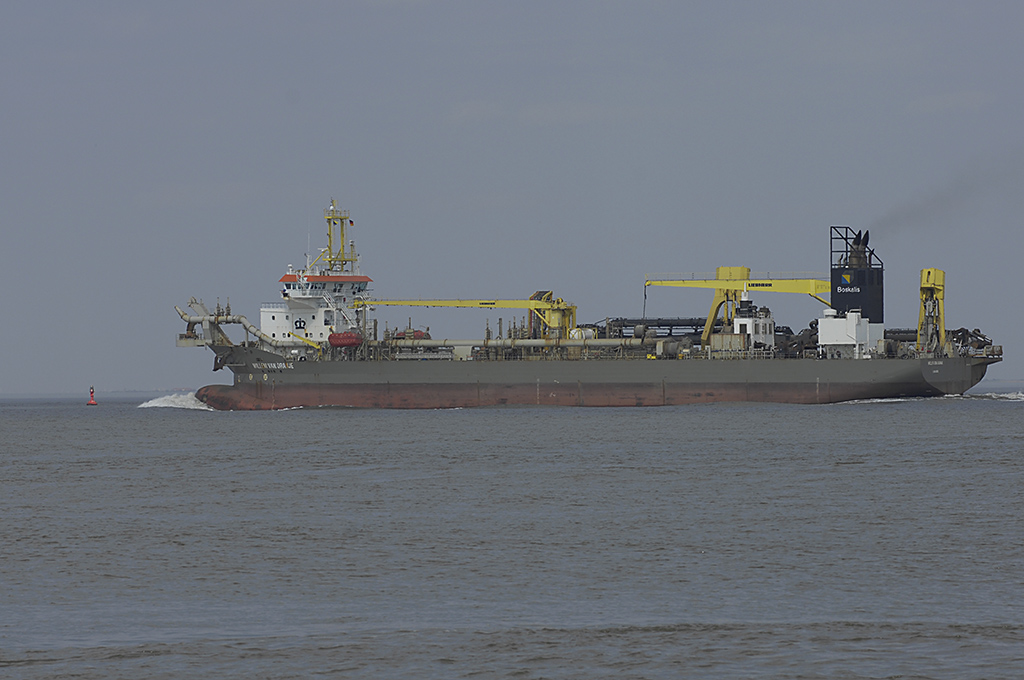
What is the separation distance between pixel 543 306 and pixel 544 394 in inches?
356

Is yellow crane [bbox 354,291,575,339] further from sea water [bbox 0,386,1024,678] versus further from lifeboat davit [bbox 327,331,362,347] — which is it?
sea water [bbox 0,386,1024,678]

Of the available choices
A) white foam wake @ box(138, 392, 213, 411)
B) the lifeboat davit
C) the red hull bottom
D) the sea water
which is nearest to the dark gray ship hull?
the red hull bottom

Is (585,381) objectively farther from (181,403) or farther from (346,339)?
(181,403)

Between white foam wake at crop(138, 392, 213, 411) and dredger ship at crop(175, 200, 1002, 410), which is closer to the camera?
dredger ship at crop(175, 200, 1002, 410)

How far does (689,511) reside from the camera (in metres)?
25.9

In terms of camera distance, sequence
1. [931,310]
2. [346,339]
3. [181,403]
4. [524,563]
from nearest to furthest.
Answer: [524,563]
[931,310]
[346,339]
[181,403]

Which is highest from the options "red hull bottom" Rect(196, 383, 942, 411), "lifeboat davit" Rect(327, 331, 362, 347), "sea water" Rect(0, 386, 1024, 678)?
"lifeboat davit" Rect(327, 331, 362, 347)

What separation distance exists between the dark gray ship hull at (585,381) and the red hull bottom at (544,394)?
0.05 meters

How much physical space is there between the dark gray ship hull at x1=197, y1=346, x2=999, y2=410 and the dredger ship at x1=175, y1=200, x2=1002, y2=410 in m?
0.06

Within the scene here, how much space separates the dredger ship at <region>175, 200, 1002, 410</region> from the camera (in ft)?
207

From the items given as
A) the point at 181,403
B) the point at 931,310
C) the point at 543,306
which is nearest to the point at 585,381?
the point at 543,306

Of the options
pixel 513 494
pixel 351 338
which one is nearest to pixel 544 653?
pixel 513 494

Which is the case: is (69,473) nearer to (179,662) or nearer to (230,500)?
(230,500)

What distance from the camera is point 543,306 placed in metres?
73.8
